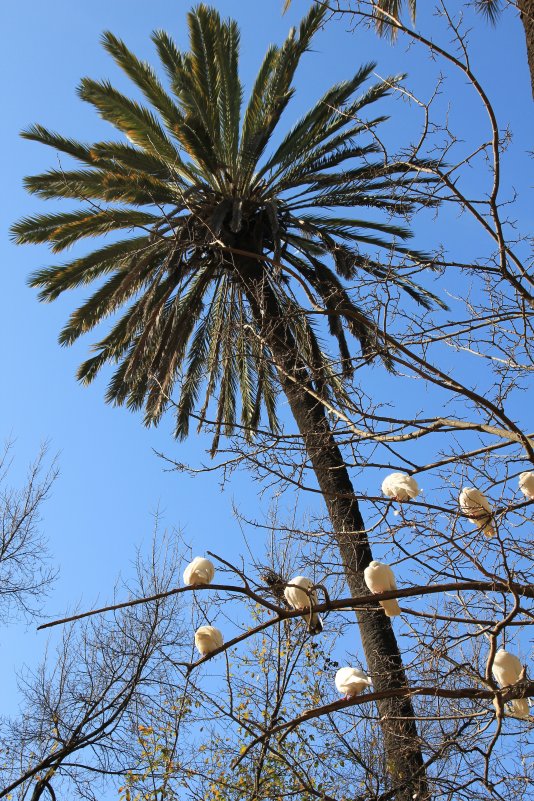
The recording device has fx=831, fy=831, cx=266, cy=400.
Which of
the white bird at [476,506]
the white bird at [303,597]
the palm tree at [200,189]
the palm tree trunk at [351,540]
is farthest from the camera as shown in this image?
the palm tree at [200,189]

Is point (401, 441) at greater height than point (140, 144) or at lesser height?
lesser

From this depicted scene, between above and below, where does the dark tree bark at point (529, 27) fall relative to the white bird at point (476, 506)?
above

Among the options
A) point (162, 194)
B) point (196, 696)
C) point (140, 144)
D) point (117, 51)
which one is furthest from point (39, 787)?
point (117, 51)

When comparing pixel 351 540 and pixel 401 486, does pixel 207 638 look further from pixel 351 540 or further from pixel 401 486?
pixel 351 540

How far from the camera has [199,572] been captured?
10.2 ft

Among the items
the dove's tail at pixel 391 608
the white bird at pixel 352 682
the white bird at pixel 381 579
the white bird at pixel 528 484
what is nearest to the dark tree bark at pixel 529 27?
the white bird at pixel 528 484

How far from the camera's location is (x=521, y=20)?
377 centimetres

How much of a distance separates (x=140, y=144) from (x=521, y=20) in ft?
20.0

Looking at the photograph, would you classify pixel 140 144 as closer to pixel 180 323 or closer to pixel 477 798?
pixel 180 323

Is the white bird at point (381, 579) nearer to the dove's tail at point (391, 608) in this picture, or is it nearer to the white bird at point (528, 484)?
the dove's tail at point (391, 608)

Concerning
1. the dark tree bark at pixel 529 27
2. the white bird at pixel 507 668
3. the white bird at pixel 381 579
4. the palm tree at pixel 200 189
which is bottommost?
the white bird at pixel 507 668

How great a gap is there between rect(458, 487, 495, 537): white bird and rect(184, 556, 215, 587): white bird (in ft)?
3.27

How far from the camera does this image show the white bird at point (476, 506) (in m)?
3.22

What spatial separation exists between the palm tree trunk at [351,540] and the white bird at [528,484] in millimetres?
876
